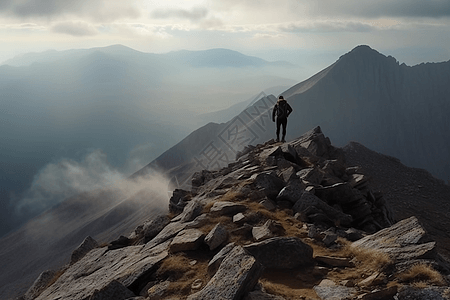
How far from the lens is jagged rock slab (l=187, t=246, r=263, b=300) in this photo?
303 inches

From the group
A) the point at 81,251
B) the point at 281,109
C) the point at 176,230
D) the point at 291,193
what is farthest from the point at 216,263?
the point at 281,109

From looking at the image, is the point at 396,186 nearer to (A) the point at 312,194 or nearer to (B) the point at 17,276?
(A) the point at 312,194

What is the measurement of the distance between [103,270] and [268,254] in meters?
7.07

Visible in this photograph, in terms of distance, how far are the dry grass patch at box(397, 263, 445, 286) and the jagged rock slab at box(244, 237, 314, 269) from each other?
2664 mm

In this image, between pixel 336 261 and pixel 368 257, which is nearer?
pixel 368 257

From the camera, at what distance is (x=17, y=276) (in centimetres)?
11012

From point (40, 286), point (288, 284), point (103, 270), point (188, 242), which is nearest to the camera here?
point (288, 284)

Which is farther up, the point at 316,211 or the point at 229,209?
the point at 229,209

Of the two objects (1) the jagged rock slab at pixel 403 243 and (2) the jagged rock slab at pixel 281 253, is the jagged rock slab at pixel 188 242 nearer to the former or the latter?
(2) the jagged rock slab at pixel 281 253

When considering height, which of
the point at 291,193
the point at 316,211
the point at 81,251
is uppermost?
the point at 291,193

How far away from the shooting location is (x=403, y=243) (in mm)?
10000

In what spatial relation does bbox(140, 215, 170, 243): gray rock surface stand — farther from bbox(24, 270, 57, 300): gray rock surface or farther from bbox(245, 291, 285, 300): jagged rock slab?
bbox(245, 291, 285, 300): jagged rock slab

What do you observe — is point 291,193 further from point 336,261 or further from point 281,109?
point 281,109

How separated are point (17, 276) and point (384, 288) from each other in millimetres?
129238
